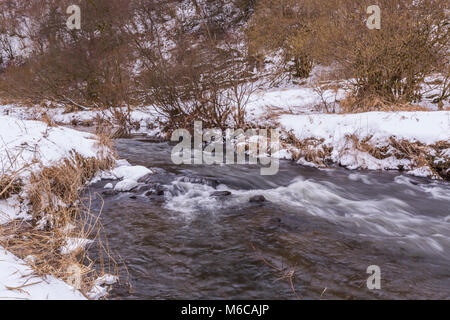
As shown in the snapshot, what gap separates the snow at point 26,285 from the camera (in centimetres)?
231

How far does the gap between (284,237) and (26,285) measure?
316 cm

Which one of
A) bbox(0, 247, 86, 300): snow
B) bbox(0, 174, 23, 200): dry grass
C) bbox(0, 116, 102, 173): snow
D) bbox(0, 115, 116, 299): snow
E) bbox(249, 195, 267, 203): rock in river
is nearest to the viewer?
bbox(0, 247, 86, 300): snow

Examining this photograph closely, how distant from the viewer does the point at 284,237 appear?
14.5 ft

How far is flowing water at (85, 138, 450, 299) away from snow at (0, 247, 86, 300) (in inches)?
25.3

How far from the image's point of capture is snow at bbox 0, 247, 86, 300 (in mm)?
2309

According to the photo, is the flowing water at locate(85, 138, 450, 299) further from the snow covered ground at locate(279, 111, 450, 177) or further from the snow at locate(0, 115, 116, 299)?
the snow at locate(0, 115, 116, 299)

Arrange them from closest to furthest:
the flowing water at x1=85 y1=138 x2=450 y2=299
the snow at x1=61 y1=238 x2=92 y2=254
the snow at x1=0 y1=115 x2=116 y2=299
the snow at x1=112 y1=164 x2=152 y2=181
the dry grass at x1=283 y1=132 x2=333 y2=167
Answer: the snow at x1=0 y1=115 x2=116 y2=299, the flowing water at x1=85 y1=138 x2=450 y2=299, the snow at x1=61 y1=238 x2=92 y2=254, the snow at x1=112 y1=164 x2=152 y2=181, the dry grass at x1=283 y1=132 x2=333 y2=167

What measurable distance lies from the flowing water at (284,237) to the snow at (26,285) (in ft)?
2.11

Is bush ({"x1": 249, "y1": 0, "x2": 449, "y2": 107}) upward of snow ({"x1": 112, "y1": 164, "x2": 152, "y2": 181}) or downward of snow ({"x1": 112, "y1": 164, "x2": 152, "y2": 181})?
upward

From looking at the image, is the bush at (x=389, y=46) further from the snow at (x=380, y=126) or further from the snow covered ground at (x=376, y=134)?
the snow covered ground at (x=376, y=134)

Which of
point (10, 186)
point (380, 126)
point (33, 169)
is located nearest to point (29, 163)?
point (33, 169)

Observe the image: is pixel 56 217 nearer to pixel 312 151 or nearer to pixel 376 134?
pixel 312 151

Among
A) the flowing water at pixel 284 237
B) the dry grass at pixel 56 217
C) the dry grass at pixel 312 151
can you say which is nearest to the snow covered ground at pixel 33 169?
the dry grass at pixel 56 217

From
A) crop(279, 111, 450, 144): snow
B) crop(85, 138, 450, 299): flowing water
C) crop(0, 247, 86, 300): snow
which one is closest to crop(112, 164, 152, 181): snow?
crop(85, 138, 450, 299): flowing water
